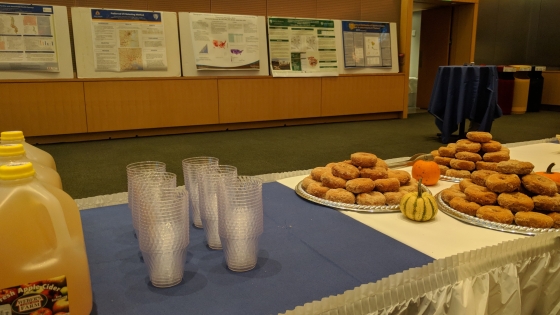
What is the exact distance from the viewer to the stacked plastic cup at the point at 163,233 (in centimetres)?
74

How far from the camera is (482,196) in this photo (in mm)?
1120

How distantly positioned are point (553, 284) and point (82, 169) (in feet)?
11.7

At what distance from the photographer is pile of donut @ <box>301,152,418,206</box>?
1.19 meters

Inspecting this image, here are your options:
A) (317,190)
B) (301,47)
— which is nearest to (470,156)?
(317,190)

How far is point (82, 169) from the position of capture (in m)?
3.67

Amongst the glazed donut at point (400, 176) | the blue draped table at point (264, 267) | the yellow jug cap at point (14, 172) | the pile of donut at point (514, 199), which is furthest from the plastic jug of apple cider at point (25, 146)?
the pile of donut at point (514, 199)

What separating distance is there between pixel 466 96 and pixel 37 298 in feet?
15.8

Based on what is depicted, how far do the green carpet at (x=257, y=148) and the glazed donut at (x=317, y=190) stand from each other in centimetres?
186

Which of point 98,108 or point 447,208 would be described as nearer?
point 447,208

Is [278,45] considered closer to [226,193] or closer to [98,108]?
[98,108]

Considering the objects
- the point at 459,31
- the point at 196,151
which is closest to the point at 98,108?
the point at 196,151

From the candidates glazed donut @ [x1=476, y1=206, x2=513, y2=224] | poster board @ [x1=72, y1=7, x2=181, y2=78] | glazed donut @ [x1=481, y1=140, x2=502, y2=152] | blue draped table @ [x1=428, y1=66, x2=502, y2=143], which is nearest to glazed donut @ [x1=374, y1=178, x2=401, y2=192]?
glazed donut @ [x1=476, y1=206, x2=513, y2=224]

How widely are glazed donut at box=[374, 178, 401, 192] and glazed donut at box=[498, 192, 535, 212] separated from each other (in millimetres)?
270

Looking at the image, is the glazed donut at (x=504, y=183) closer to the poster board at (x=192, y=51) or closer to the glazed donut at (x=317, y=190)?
the glazed donut at (x=317, y=190)
